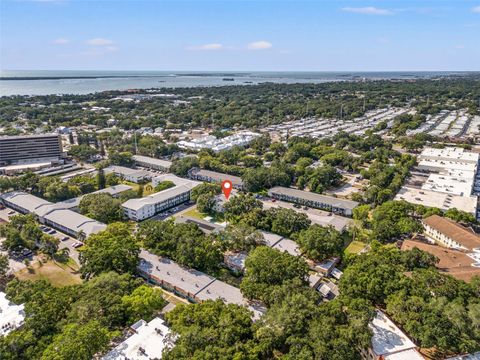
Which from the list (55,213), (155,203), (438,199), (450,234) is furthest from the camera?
(438,199)

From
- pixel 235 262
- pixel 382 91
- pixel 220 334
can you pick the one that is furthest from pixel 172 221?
pixel 382 91

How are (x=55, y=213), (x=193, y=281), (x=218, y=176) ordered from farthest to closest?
1. (x=218, y=176)
2. (x=55, y=213)
3. (x=193, y=281)

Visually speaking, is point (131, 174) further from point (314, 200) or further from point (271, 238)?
point (271, 238)

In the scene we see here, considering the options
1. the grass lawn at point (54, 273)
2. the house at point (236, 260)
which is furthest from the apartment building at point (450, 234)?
the grass lawn at point (54, 273)

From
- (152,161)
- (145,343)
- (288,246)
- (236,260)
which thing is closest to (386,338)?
(288,246)

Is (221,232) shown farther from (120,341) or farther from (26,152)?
Answer: (26,152)

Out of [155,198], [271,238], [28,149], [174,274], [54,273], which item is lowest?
[54,273]
